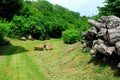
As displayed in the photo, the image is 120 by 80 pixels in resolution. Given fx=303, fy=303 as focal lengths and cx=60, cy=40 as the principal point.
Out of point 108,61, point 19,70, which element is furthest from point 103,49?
point 19,70

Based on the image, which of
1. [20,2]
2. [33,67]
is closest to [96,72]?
[33,67]

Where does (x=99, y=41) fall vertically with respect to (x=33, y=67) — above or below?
above

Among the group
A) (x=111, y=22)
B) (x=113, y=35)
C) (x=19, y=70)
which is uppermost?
(x=111, y=22)

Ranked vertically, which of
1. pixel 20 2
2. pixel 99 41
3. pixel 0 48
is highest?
pixel 20 2

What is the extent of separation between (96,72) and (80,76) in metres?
1.11

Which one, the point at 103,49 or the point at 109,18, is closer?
the point at 103,49

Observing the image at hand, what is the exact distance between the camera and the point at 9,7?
38.7 metres

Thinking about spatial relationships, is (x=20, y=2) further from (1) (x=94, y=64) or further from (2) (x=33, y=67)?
(1) (x=94, y=64)

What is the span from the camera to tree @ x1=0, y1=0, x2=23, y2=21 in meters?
37.6

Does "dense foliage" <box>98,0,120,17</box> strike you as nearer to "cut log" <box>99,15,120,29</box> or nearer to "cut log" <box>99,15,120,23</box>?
"cut log" <box>99,15,120,23</box>

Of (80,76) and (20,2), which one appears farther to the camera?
(20,2)

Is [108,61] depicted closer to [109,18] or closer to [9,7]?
[109,18]

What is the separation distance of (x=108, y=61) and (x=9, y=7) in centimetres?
2101

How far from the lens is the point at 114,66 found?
781 inches
